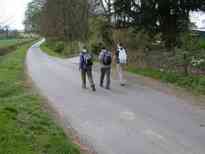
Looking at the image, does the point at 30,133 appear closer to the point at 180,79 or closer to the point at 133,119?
the point at 133,119

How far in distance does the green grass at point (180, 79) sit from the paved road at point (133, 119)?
1.41 m

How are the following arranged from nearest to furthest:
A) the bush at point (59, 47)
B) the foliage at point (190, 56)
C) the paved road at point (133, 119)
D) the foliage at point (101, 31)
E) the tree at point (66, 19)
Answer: the paved road at point (133, 119), the foliage at point (190, 56), the foliage at point (101, 31), the tree at point (66, 19), the bush at point (59, 47)

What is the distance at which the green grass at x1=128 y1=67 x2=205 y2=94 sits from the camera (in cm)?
1219

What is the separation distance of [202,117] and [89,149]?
361cm

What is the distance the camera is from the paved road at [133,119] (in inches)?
247

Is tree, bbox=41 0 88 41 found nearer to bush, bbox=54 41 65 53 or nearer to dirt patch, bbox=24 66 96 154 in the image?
bush, bbox=54 41 65 53

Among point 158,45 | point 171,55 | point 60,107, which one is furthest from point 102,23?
point 60,107

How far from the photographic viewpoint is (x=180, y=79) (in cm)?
1364

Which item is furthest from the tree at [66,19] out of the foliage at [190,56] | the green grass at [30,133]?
the green grass at [30,133]

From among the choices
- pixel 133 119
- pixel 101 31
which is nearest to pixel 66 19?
pixel 101 31

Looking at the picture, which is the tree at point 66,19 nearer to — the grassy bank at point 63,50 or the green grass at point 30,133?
the grassy bank at point 63,50

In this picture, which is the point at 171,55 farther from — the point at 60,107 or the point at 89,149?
the point at 89,149

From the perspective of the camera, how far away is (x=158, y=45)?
20734 mm

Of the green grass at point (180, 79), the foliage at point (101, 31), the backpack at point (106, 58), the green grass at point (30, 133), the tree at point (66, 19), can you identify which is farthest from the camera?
the tree at point (66, 19)
